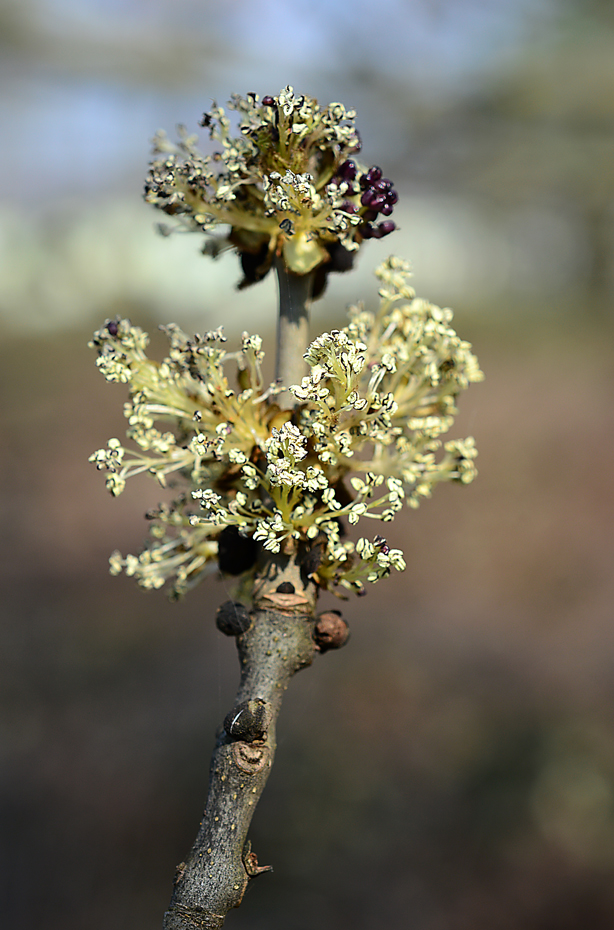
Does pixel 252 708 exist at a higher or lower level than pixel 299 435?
lower

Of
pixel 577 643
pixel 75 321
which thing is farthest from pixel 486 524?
pixel 75 321

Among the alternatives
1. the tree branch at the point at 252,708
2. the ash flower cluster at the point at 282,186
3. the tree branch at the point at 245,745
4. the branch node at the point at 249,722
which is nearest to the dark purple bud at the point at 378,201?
the ash flower cluster at the point at 282,186

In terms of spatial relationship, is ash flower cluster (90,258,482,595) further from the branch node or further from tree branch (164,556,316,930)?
the branch node

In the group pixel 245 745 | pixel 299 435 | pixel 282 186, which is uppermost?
pixel 282 186

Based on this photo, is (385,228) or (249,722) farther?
(385,228)

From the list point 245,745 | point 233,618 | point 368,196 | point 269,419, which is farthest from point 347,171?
point 245,745

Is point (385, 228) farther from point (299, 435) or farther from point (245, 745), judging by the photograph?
point (245, 745)

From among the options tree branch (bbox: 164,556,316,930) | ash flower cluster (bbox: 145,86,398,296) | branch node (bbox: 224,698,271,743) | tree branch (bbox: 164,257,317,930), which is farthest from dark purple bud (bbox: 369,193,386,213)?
branch node (bbox: 224,698,271,743)

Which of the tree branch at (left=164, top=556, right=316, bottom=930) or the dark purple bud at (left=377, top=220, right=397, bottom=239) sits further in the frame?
the dark purple bud at (left=377, top=220, right=397, bottom=239)
